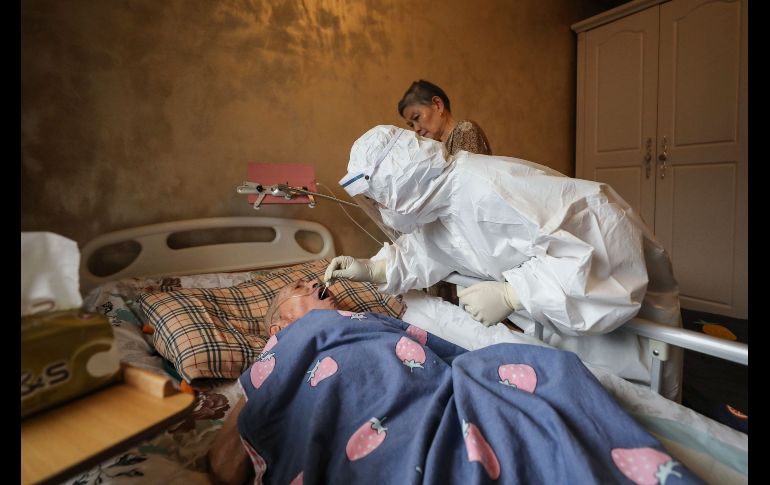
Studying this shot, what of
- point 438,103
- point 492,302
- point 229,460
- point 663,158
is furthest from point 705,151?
point 229,460

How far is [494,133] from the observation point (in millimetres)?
2770

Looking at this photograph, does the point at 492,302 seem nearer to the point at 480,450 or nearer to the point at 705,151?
the point at 480,450

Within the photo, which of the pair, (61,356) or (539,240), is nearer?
(61,356)

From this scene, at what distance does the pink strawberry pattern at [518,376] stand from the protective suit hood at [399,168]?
471 millimetres

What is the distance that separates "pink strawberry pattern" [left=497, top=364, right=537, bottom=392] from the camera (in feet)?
2.54

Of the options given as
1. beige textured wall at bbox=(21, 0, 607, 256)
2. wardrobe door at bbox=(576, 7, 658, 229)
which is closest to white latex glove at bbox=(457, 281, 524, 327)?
beige textured wall at bbox=(21, 0, 607, 256)

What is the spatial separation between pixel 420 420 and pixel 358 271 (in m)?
0.75

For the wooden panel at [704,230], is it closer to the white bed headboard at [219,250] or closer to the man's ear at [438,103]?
the man's ear at [438,103]

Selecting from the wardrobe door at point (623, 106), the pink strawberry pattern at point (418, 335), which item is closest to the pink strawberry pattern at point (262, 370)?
the pink strawberry pattern at point (418, 335)

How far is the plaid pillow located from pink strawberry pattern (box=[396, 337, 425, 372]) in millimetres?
537

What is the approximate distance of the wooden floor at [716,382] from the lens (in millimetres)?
918

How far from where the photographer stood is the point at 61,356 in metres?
0.31

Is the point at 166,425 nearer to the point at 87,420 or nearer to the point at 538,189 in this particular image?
the point at 87,420

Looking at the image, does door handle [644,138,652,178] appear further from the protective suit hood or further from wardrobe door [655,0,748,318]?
the protective suit hood
